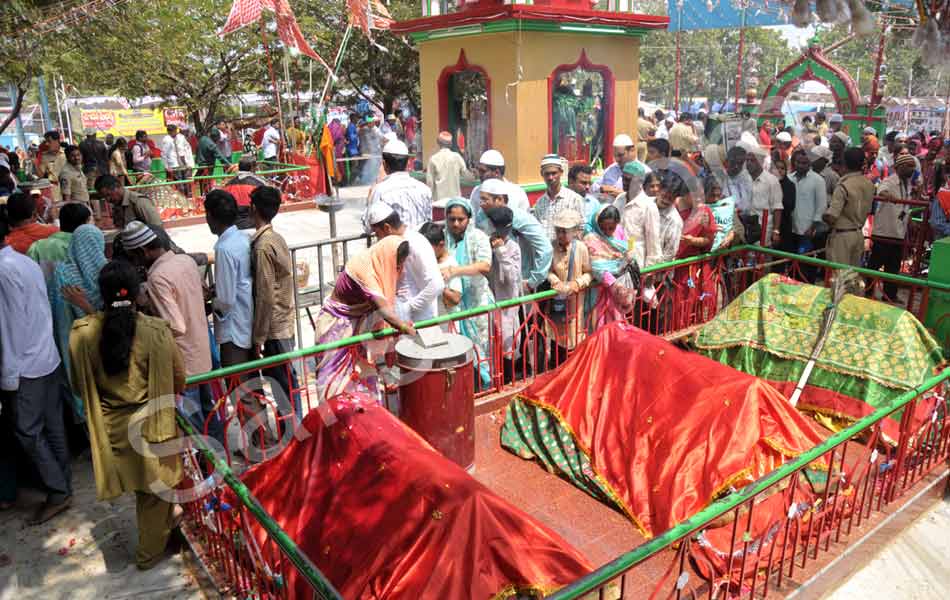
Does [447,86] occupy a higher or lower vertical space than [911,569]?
higher

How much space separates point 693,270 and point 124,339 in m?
5.33

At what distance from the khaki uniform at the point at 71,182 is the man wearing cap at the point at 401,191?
23.6 ft

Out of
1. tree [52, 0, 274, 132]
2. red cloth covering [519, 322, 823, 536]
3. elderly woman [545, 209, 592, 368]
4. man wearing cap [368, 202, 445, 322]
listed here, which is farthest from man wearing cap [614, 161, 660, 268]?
tree [52, 0, 274, 132]

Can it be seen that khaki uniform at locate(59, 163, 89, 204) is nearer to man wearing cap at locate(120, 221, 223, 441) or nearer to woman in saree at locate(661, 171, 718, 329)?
man wearing cap at locate(120, 221, 223, 441)

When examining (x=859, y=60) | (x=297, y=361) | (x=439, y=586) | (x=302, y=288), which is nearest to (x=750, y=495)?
(x=439, y=586)

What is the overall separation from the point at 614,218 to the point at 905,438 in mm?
2815

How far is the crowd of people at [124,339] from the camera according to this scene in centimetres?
398


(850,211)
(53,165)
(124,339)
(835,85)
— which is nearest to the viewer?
(124,339)

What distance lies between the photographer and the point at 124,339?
3.87 metres

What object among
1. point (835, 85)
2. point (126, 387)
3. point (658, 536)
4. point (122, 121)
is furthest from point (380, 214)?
point (122, 121)

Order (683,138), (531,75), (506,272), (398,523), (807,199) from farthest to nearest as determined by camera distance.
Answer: (683,138) < (531,75) < (807,199) < (506,272) < (398,523)

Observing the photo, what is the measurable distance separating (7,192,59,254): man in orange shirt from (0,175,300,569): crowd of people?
0.01 metres

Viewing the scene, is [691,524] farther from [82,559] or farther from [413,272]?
[82,559]

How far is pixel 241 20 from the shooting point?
9406mm
